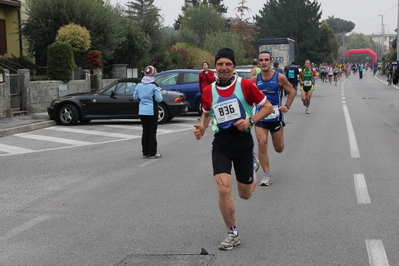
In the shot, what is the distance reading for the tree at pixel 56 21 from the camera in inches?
1005

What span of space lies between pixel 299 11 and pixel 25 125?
77.5 meters

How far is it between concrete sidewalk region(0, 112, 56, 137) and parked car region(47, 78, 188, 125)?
514 mm

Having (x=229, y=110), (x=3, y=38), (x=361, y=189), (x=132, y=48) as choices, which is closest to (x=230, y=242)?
(x=229, y=110)

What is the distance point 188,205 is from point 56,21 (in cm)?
2066

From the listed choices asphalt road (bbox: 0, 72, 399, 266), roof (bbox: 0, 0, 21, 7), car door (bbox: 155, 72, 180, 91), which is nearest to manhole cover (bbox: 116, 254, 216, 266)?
asphalt road (bbox: 0, 72, 399, 266)

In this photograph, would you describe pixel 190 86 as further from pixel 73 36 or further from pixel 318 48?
pixel 318 48

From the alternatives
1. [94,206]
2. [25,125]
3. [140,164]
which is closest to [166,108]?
[25,125]

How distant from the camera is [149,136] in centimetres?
1084

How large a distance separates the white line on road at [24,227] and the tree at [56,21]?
20.2 metres

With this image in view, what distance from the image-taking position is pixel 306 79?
1998 centimetres

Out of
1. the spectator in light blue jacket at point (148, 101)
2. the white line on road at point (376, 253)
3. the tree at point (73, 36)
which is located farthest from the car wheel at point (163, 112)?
the white line on road at point (376, 253)

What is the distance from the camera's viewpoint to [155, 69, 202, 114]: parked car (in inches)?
741

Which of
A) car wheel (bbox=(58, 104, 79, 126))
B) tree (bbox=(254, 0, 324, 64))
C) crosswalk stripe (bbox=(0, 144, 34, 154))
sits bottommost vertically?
crosswalk stripe (bbox=(0, 144, 34, 154))

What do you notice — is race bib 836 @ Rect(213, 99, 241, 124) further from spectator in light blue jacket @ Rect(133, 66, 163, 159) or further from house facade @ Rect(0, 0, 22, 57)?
house facade @ Rect(0, 0, 22, 57)
